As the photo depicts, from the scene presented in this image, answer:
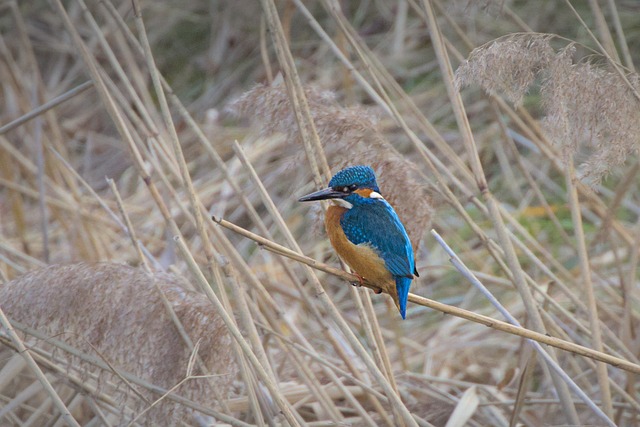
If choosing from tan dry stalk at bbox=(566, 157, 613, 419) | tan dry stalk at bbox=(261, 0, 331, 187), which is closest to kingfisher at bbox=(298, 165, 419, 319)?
tan dry stalk at bbox=(261, 0, 331, 187)

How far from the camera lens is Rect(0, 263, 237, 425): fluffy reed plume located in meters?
2.36

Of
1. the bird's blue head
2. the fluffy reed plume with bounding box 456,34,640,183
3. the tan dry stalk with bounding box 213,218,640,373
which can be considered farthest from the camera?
the bird's blue head

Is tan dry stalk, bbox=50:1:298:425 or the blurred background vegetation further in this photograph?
the blurred background vegetation

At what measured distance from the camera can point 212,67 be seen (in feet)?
20.9

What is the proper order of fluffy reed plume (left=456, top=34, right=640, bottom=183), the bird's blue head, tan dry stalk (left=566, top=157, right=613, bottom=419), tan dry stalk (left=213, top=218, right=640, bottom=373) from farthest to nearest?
tan dry stalk (left=566, top=157, right=613, bottom=419), the bird's blue head, fluffy reed plume (left=456, top=34, right=640, bottom=183), tan dry stalk (left=213, top=218, right=640, bottom=373)

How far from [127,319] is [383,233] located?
833 millimetres

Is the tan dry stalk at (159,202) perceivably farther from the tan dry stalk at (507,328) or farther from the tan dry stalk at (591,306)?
the tan dry stalk at (591,306)

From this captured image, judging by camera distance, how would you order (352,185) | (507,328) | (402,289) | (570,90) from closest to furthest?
(507,328)
(570,90)
(402,289)
(352,185)

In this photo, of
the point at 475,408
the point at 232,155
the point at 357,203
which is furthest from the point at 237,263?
the point at 232,155

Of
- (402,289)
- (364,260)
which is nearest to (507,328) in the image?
(402,289)

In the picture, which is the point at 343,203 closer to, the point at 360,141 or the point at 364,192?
the point at 364,192

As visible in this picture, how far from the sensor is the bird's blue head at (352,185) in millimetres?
2369

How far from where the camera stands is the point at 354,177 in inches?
94.1

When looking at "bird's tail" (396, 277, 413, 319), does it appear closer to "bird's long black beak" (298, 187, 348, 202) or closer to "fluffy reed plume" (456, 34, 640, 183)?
"bird's long black beak" (298, 187, 348, 202)
